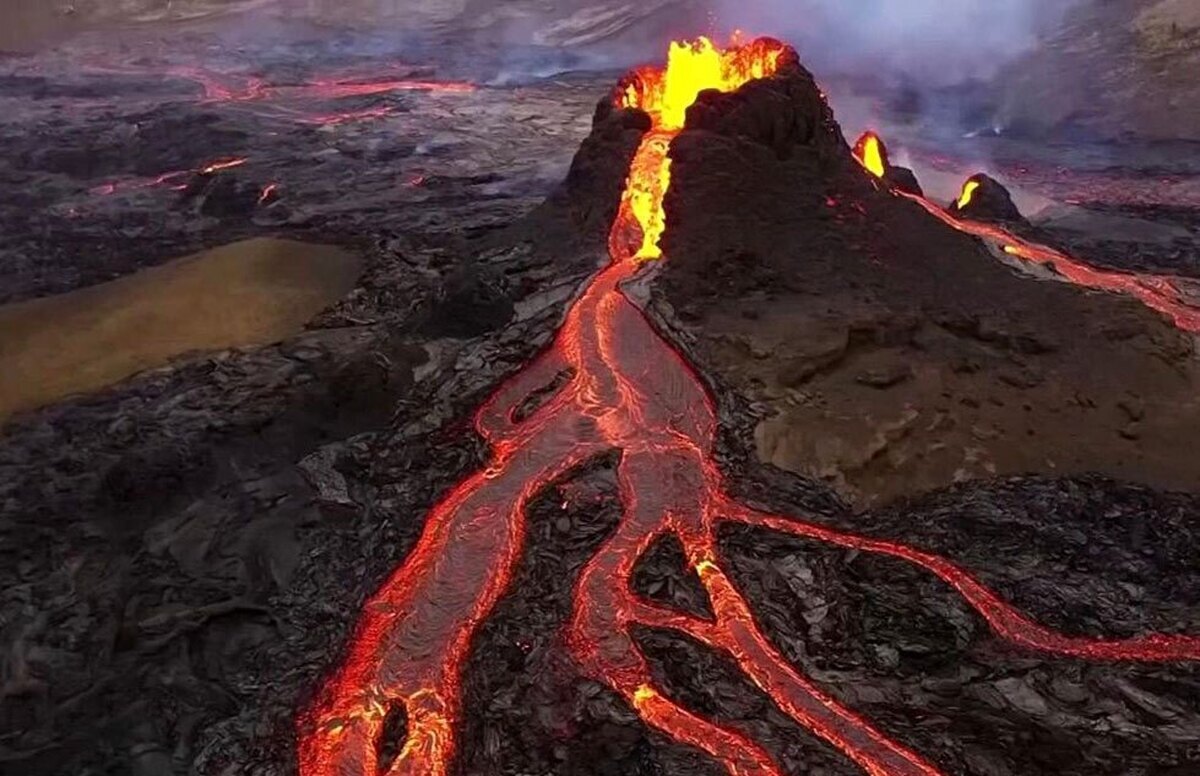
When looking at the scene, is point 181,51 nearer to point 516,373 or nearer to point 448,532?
point 516,373

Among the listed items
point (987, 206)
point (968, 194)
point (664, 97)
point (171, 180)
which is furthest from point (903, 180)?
point (171, 180)

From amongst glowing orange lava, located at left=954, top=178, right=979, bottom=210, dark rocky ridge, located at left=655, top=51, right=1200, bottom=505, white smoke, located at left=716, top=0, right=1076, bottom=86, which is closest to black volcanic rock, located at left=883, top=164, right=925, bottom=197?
glowing orange lava, located at left=954, top=178, right=979, bottom=210

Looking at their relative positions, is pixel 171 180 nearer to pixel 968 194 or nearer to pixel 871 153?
pixel 871 153

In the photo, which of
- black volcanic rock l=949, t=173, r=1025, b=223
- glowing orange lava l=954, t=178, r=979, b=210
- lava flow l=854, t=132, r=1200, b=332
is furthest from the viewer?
glowing orange lava l=954, t=178, r=979, b=210

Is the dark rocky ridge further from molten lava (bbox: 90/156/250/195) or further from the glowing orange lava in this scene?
molten lava (bbox: 90/156/250/195)

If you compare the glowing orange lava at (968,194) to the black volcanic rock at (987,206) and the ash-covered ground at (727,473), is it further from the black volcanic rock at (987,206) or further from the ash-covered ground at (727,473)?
the ash-covered ground at (727,473)

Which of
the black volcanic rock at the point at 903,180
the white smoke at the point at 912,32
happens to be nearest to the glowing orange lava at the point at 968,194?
the black volcanic rock at the point at 903,180
